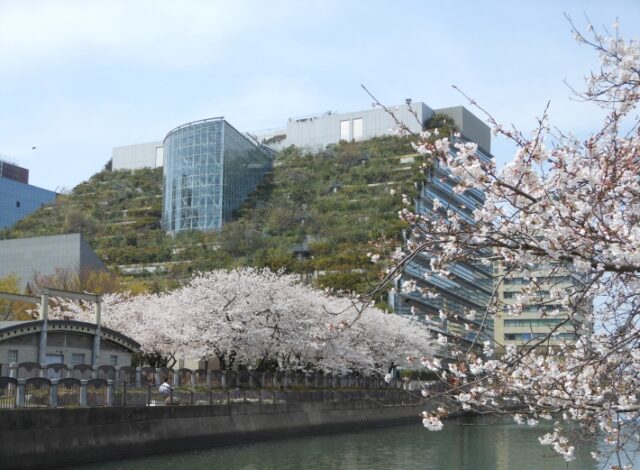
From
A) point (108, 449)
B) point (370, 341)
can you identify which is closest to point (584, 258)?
point (108, 449)

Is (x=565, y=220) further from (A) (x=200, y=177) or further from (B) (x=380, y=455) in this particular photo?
(A) (x=200, y=177)

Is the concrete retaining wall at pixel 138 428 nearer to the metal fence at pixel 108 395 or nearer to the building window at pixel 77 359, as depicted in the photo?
the metal fence at pixel 108 395

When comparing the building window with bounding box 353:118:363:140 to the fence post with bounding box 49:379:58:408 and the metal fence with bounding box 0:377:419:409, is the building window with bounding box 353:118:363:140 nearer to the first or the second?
the metal fence with bounding box 0:377:419:409

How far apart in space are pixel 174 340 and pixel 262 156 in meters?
93.8

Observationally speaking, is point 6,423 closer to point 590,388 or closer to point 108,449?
point 108,449

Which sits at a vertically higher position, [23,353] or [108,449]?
[23,353]

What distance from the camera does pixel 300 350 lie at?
5272 centimetres

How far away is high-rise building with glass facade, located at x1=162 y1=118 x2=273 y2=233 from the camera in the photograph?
127463 mm

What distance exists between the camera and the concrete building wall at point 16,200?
144 m

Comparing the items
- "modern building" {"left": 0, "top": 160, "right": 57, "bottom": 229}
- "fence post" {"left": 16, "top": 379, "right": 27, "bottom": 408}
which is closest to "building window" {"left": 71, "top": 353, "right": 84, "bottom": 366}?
"fence post" {"left": 16, "top": 379, "right": 27, "bottom": 408}

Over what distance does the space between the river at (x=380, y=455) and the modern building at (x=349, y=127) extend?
92.5 meters

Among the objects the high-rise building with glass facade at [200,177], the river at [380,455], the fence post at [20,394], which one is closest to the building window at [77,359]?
the river at [380,455]

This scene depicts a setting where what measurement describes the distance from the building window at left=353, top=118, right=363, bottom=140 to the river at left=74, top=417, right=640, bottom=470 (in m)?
97.5

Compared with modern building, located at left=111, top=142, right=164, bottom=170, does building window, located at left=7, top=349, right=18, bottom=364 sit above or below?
below
